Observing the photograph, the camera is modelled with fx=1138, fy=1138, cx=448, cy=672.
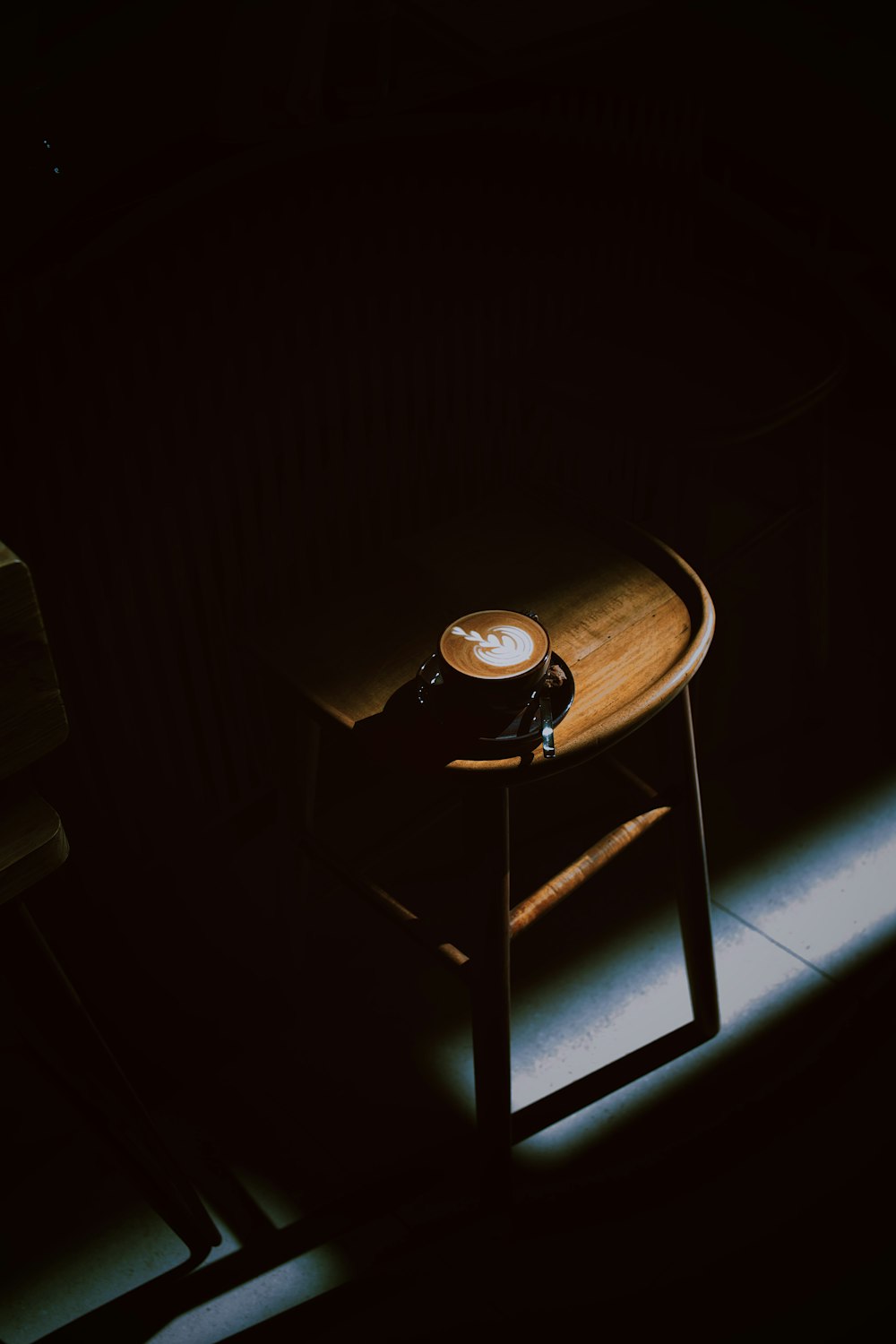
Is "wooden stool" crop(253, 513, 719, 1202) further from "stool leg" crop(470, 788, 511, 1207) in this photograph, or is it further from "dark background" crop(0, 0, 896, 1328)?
"dark background" crop(0, 0, 896, 1328)

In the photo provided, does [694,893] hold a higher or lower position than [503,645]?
lower

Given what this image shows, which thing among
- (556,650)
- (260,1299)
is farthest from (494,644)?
(260,1299)

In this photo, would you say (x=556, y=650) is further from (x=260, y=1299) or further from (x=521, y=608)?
(x=260, y=1299)

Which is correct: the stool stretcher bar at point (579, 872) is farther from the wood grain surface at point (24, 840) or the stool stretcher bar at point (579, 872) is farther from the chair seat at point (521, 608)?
the wood grain surface at point (24, 840)

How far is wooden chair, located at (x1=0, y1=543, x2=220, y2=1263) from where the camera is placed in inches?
39.8

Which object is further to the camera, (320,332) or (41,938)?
(320,332)

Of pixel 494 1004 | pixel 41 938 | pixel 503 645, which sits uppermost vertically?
pixel 503 645

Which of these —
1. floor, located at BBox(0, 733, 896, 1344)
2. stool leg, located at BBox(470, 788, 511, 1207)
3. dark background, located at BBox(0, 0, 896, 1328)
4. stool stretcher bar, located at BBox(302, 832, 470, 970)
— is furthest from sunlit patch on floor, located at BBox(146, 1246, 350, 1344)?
stool stretcher bar, located at BBox(302, 832, 470, 970)

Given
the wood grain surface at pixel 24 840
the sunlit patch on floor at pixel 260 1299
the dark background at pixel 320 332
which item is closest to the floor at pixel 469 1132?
the sunlit patch on floor at pixel 260 1299

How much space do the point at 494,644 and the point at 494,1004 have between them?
0.54 meters

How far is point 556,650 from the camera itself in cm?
158

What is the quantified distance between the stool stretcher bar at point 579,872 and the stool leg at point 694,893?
0.18 ft

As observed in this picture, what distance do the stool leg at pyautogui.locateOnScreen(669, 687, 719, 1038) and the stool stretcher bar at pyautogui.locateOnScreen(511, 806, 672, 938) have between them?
56 mm

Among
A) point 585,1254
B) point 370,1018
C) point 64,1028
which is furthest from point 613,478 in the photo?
point 64,1028
